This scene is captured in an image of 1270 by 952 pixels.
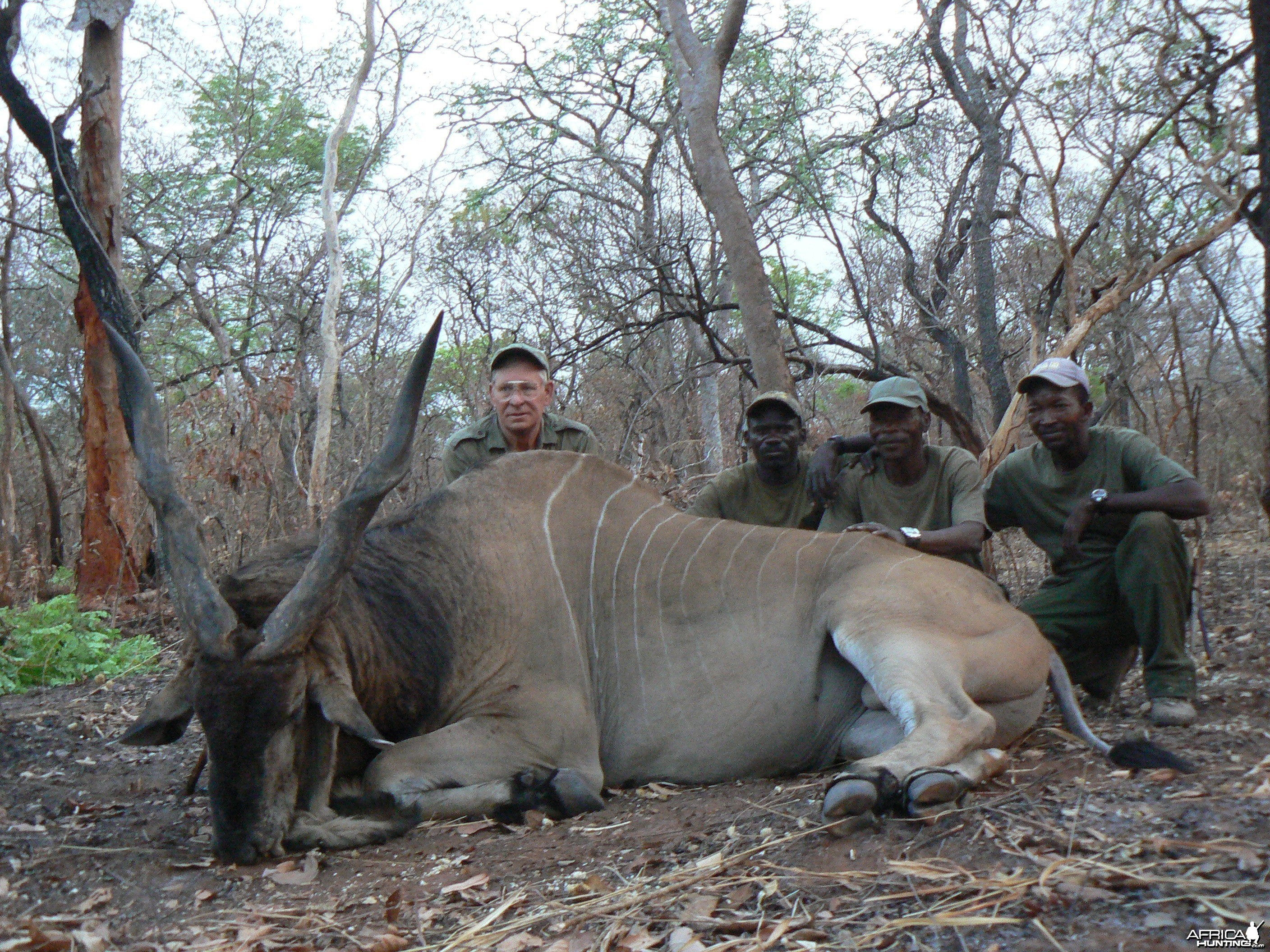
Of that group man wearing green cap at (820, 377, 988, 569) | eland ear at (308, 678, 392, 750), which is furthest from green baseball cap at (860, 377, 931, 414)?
eland ear at (308, 678, 392, 750)

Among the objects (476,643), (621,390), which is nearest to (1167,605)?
(476,643)

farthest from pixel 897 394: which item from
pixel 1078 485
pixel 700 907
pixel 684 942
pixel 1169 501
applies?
pixel 684 942

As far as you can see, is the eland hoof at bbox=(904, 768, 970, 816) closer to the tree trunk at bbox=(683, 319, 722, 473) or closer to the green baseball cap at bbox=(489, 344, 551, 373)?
the green baseball cap at bbox=(489, 344, 551, 373)

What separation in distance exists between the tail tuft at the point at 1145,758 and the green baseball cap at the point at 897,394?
5.39 ft

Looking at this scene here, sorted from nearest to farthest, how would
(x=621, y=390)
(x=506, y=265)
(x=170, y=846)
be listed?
Answer: (x=170, y=846) → (x=621, y=390) → (x=506, y=265)

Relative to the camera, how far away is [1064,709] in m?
3.61

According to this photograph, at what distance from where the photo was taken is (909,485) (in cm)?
460

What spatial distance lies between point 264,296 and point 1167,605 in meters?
12.2

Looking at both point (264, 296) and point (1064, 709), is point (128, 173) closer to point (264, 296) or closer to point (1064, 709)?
point (264, 296)

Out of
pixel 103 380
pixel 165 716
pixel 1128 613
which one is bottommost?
pixel 1128 613

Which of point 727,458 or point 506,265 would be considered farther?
point 506,265

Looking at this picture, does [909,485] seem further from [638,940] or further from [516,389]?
[638,940]

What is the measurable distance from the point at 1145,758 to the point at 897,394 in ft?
5.79

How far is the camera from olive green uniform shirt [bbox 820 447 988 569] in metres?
4.42
